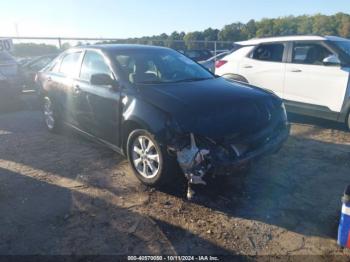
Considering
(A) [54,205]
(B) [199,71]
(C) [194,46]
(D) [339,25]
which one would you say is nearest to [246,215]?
(A) [54,205]

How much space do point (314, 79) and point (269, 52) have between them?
1257 mm

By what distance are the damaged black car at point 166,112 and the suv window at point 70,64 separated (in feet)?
0.08

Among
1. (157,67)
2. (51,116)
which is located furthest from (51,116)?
(157,67)

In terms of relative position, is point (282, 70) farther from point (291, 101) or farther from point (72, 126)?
point (72, 126)

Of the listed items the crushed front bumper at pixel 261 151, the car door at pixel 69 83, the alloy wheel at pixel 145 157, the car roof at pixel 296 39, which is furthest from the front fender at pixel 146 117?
the car roof at pixel 296 39

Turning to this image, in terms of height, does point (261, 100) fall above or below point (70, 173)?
above

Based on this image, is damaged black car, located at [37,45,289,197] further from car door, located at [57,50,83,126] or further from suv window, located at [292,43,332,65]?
suv window, located at [292,43,332,65]

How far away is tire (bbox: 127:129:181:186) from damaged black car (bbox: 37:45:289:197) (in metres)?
0.01

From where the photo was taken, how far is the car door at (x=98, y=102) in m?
4.79

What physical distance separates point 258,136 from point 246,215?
0.92 metres

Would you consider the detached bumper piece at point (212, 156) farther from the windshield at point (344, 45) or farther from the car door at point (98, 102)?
the windshield at point (344, 45)

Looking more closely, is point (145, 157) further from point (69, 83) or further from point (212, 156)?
point (69, 83)

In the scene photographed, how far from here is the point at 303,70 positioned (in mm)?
6863

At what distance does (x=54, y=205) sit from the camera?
4105 millimetres
